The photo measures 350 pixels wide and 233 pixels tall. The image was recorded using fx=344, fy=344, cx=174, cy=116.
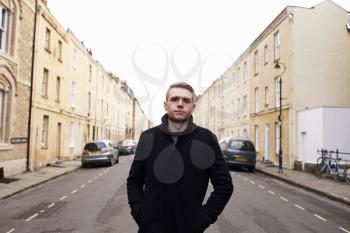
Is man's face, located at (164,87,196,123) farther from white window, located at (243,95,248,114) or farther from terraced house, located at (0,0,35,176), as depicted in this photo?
white window, located at (243,95,248,114)

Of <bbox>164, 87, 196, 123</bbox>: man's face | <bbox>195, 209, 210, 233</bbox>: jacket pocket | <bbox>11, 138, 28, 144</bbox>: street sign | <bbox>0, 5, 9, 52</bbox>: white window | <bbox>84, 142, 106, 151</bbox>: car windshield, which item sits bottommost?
<bbox>195, 209, 210, 233</bbox>: jacket pocket

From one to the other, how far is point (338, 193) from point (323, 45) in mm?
13380

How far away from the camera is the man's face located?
2.65m

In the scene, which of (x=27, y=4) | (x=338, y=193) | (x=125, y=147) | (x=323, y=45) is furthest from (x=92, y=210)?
(x=125, y=147)

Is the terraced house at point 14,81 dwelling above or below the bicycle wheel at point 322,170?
above

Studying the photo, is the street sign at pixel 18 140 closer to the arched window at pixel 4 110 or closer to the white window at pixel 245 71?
the arched window at pixel 4 110

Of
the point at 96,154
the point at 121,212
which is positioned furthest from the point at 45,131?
the point at 121,212

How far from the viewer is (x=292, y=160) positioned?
21.1 metres

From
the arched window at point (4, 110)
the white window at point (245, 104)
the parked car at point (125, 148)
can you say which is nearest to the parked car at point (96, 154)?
the arched window at point (4, 110)

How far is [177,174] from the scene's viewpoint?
2527 mm

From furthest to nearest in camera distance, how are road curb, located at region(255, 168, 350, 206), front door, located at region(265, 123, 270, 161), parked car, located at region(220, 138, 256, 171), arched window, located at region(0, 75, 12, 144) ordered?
front door, located at region(265, 123, 270, 161) < parked car, located at region(220, 138, 256, 171) < arched window, located at region(0, 75, 12, 144) < road curb, located at region(255, 168, 350, 206)

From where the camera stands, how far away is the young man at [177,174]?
2.49 meters

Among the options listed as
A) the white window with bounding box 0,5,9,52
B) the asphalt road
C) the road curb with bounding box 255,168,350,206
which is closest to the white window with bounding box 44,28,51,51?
the white window with bounding box 0,5,9,52

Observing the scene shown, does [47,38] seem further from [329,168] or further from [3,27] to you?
[329,168]
